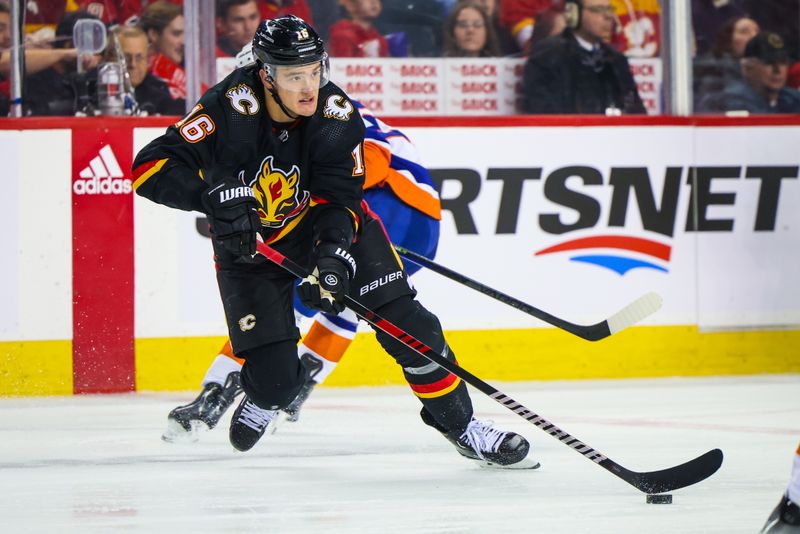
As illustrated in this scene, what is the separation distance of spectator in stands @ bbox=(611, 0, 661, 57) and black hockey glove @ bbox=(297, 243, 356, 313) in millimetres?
2752

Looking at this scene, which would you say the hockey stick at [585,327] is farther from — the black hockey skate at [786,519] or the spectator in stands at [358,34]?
the spectator in stands at [358,34]

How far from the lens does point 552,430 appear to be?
2939 mm

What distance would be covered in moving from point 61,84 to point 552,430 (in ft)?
9.39

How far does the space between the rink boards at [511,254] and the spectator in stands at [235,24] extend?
403 mm

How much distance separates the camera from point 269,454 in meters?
3.67

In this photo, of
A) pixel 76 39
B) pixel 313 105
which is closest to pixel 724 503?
pixel 313 105

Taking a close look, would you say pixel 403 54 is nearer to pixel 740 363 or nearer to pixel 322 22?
Result: pixel 322 22

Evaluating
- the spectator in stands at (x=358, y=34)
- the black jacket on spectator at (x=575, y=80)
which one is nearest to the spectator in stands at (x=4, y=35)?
the spectator in stands at (x=358, y=34)

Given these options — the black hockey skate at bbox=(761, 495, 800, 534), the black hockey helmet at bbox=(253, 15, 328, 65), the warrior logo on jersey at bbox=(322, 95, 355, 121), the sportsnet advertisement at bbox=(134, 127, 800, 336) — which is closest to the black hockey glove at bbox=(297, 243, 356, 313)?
the warrior logo on jersey at bbox=(322, 95, 355, 121)

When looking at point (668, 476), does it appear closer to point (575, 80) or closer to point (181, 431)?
point (181, 431)

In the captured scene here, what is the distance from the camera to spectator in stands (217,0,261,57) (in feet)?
16.7

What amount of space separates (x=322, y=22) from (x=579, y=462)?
2.38 meters

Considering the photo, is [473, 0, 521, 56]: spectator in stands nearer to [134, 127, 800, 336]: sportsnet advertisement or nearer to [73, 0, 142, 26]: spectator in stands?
[134, 127, 800, 336]: sportsnet advertisement

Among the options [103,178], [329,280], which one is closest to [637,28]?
[103,178]
